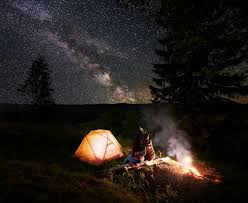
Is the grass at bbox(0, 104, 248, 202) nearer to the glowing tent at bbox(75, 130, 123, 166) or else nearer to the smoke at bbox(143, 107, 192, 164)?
the glowing tent at bbox(75, 130, 123, 166)

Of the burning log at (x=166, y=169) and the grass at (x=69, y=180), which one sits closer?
the grass at (x=69, y=180)

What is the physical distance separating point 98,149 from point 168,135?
852cm

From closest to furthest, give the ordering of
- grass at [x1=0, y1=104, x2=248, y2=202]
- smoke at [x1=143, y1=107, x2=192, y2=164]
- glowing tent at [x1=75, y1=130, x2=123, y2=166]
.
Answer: grass at [x1=0, y1=104, x2=248, y2=202]
glowing tent at [x1=75, y1=130, x2=123, y2=166]
smoke at [x1=143, y1=107, x2=192, y2=164]

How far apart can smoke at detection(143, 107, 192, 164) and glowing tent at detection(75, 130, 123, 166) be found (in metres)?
3.69

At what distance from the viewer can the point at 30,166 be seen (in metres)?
9.09

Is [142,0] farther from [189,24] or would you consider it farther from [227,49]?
[227,49]

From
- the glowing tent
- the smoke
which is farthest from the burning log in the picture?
the smoke

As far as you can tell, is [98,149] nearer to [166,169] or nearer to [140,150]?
[140,150]

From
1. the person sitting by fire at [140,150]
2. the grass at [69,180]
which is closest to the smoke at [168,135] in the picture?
the grass at [69,180]

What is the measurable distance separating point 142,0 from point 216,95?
13.8 metres

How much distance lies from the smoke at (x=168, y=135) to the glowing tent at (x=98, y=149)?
3687mm

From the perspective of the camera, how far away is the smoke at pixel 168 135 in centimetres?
1565

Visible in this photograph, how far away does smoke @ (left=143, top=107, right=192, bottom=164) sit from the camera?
1565cm

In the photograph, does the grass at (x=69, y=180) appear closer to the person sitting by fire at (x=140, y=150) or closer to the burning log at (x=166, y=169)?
the burning log at (x=166, y=169)
